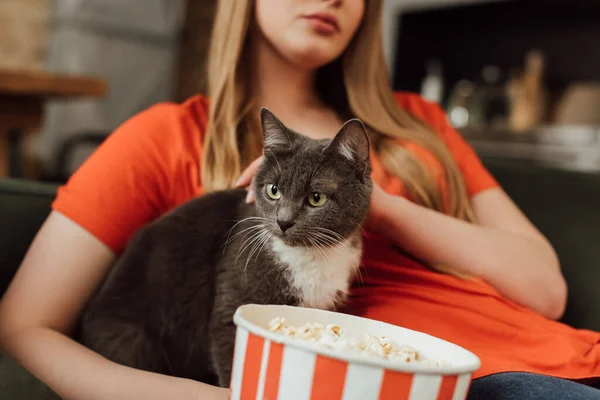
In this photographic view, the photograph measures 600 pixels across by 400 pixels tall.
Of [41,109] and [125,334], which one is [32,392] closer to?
[125,334]

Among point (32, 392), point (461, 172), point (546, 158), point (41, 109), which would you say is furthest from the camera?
point (546, 158)

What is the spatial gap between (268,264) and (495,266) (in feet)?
1.41

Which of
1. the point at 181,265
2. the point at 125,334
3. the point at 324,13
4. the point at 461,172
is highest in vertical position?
the point at 324,13

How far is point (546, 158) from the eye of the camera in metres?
3.19

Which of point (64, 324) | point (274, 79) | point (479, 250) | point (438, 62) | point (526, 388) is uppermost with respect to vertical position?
point (438, 62)

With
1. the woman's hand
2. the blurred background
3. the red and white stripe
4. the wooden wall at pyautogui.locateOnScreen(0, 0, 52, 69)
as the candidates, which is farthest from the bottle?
the red and white stripe

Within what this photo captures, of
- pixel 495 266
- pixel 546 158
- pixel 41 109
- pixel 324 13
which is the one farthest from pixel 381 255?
pixel 546 158

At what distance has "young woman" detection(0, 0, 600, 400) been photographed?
0.94 metres

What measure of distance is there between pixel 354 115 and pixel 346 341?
0.76 metres

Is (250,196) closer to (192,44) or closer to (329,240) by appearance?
(329,240)

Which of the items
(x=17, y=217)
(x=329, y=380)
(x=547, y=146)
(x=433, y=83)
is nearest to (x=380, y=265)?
(x=329, y=380)

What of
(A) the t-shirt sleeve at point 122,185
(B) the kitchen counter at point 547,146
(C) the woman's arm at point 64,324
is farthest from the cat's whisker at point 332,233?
(B) the kitchen counter at point 547,146

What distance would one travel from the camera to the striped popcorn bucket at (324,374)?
1.88 feet

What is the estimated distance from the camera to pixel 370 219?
1.05 meters
